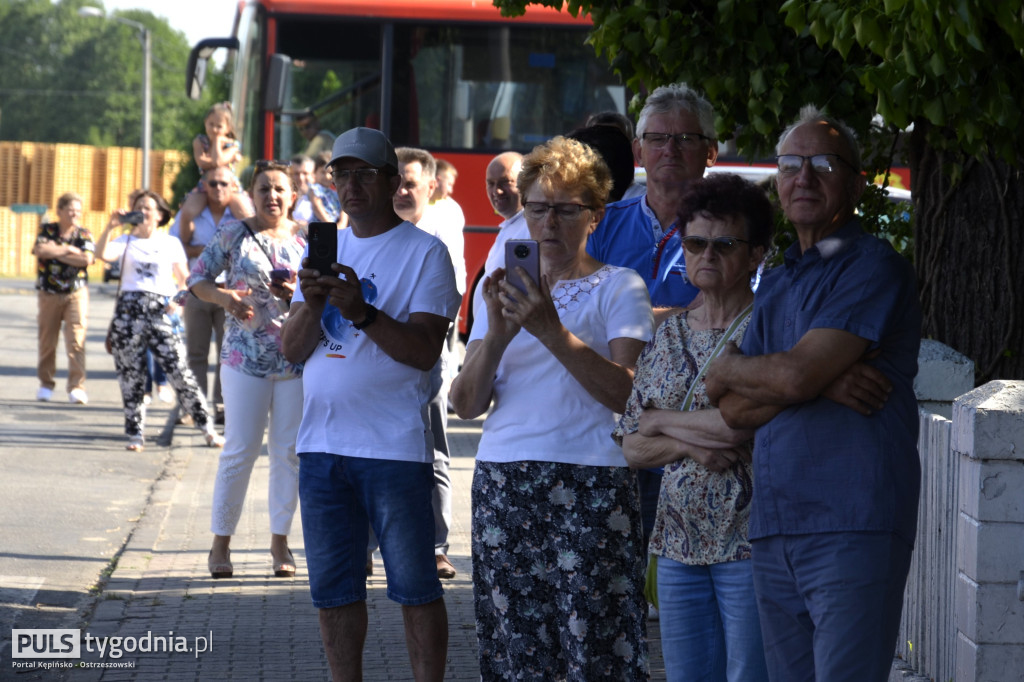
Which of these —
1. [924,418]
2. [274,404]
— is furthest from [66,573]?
[924,418]

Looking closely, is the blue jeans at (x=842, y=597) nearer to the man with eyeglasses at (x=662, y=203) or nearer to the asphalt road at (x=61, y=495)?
the man with eyeglasses at (x=662, y=203)

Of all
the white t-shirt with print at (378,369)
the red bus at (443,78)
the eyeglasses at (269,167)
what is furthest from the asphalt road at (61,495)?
the red bus at (443,78)

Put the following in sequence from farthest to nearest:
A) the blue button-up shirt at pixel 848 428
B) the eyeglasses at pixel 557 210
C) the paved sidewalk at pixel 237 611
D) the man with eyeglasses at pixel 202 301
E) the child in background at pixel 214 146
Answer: the child in background at pixel 214 146, the man with eyeglasses at pixel 202 301, the paved sidewalk at pixel 237 611, the eyeglasses at pixel 557 210, the blue button-up shirt at pixel 848 428

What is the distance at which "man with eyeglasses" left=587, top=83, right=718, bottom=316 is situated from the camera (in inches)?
172

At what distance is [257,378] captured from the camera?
6414 millimetres

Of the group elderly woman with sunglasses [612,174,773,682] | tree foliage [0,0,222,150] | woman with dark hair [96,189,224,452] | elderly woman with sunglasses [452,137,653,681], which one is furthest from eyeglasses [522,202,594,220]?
tree foliage [0,0,222,150]

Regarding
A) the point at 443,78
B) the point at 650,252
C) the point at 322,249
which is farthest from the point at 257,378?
the point at 443,78

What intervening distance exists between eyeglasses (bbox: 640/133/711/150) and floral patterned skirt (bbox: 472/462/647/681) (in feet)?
4.08

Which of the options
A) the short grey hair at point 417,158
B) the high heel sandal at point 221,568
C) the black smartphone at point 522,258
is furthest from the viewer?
the short grey hair at point 417,158

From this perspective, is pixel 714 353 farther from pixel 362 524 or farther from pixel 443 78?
pixel 443 78

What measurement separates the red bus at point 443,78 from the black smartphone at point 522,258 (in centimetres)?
986

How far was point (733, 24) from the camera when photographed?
17.5 feet

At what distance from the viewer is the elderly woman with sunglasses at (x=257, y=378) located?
6430 millimetres

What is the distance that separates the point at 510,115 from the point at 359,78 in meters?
1.60
